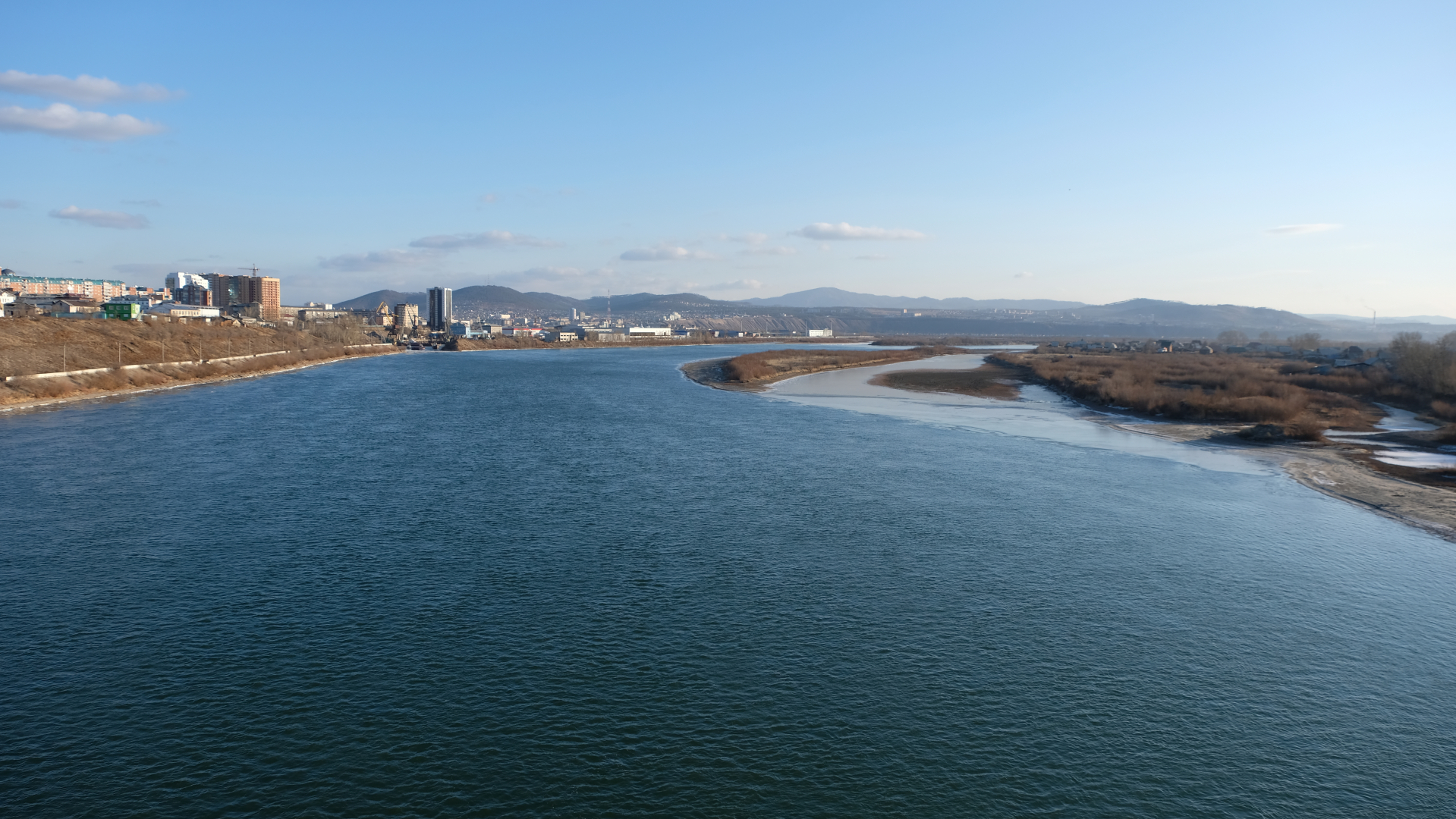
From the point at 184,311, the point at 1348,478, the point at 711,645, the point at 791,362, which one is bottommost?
the point at 711,645

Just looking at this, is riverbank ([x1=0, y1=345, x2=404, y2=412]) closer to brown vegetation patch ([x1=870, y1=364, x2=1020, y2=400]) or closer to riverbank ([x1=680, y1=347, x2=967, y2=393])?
riverbank ([x1=680, y1=347, x2=967, y2=393])

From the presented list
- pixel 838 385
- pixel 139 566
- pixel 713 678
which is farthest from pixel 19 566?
pixel 838 385

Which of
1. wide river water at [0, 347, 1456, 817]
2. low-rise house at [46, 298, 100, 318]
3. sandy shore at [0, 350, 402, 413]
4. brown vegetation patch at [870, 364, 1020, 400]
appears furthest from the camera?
low-rise house at [46, 298, 100, 318]

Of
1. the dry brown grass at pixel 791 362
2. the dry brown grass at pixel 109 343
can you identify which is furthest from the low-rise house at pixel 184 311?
the dry brown grass at pixel 791 362

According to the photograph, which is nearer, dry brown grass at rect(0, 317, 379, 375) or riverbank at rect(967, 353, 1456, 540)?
riverbank at rect(967, 353, 1456, 540)

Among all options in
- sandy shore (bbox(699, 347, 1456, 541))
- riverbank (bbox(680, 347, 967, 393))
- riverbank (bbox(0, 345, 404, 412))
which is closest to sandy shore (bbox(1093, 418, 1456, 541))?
sandy shore (bbox(699, 347, 1456, 541))

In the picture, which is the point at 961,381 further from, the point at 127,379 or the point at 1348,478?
the point at 127,379

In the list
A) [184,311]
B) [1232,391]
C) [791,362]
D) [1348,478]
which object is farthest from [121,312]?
[1348,478]

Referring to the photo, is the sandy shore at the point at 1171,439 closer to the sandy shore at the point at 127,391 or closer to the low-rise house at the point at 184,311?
the sandy shore at the point at 127,391

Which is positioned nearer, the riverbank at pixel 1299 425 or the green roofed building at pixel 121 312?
the riverbank at pixel 1299 425
